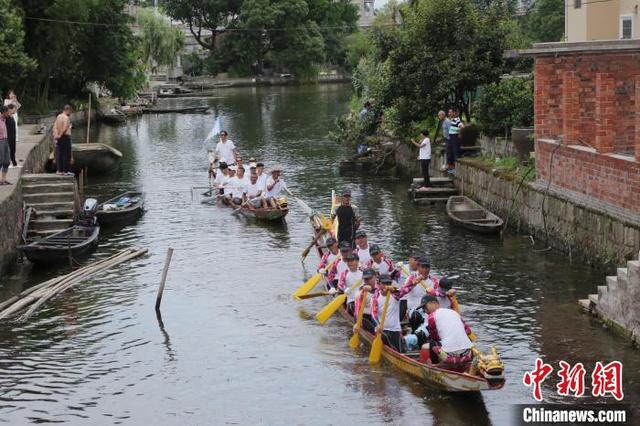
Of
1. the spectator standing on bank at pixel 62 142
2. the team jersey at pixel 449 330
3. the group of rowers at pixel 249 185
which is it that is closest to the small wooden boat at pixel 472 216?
the group of rowers at pixel 249 185

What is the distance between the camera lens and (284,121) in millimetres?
66188

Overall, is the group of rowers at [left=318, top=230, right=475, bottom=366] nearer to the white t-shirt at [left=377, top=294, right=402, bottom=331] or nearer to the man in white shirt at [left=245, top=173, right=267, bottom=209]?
the white t-shirt at [left=377, top=294, right=402, bottom=331]

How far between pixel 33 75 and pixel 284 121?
16.9m

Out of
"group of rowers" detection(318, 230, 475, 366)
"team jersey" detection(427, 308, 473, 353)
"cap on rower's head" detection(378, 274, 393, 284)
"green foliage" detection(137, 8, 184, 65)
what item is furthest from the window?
"green foliage" detection(137, 8, 184, 65)

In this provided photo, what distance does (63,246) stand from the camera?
82.5 ft

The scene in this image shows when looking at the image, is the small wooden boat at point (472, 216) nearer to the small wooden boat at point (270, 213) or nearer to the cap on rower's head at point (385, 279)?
the small wooden boat at point (270, 213)

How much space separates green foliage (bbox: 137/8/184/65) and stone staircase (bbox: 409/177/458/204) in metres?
69.5

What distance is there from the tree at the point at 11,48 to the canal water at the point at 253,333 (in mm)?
17422

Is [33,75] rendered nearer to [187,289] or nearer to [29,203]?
[29,203]

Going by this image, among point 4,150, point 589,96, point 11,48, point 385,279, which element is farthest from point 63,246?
point 11,48

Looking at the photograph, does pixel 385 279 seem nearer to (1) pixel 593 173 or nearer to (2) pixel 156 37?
(1) pixel 593 173

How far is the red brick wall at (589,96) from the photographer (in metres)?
23.3

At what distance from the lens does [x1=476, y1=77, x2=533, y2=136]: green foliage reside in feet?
102

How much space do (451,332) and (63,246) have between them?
504 inches
